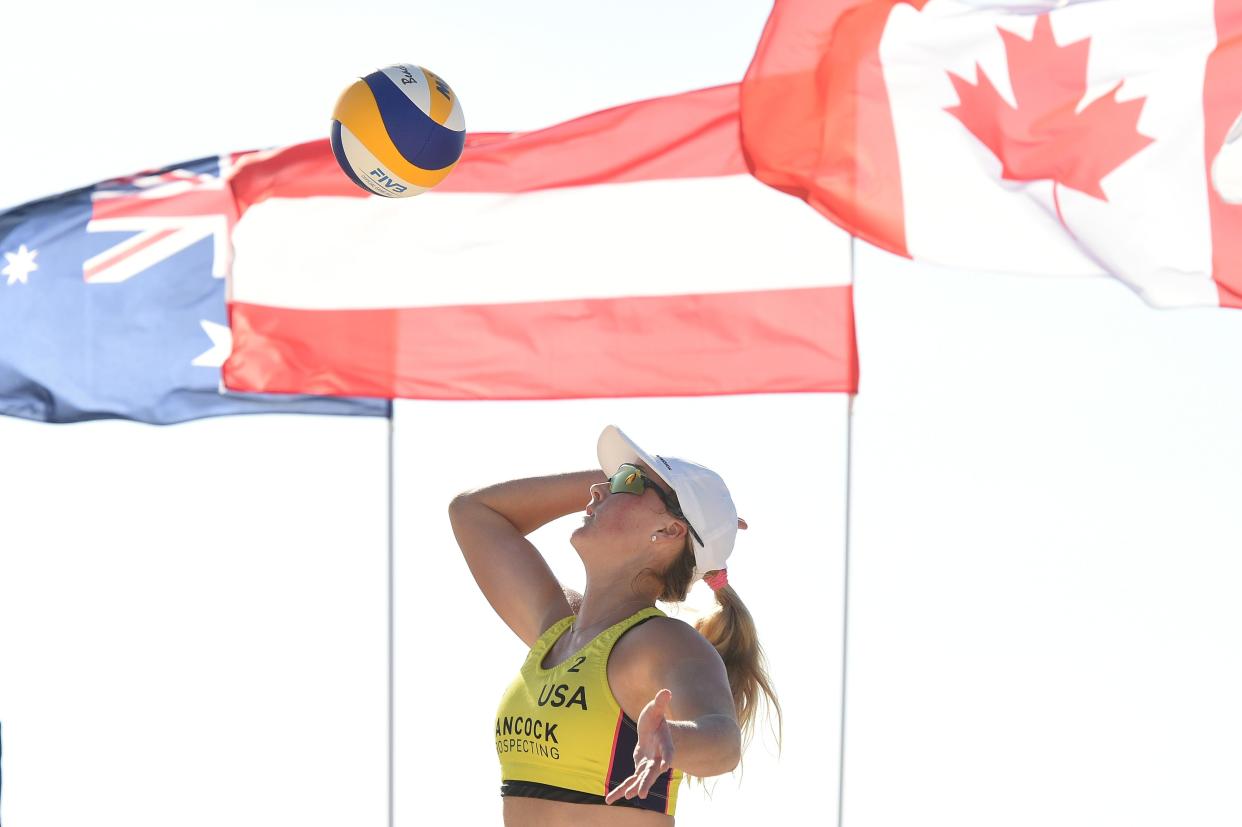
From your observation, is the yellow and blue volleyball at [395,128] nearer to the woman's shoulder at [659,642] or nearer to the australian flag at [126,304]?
A: the australian flag at [126,304]

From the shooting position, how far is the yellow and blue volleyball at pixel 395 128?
27.4 feet

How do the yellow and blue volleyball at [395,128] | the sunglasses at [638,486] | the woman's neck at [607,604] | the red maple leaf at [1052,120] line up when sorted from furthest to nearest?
the red maple leaf at [1052,120] < the yellow and blue volleyball at [395,128] < the sunglasses at [638,486] < the woman's neck at [607,604]

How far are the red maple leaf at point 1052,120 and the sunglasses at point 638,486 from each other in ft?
16.9

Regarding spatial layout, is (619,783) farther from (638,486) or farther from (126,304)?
(126,304)

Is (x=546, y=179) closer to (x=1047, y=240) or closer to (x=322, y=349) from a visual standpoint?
(x=322, y=349)

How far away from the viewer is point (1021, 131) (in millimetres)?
9070

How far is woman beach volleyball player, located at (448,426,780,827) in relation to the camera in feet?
12.3

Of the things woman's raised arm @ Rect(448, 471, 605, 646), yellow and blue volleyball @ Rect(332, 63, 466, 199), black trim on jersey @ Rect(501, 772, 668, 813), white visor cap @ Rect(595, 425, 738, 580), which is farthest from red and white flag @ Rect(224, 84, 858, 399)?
black trim on jersey @ Rect(501, 772, 668, 813)

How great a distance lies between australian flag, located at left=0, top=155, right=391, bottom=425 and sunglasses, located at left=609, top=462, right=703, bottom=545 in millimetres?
6953

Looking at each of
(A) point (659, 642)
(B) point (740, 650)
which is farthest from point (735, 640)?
(A) point (659, 642)

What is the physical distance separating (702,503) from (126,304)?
8.30m

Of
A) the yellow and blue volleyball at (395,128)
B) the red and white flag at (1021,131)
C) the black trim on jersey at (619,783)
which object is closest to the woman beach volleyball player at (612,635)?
the black trim on jersey at (619,783)

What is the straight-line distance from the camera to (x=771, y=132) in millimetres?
9781

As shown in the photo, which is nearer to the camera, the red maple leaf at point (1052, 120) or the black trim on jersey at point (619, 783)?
the black trim on jersey at point (619, 783)
